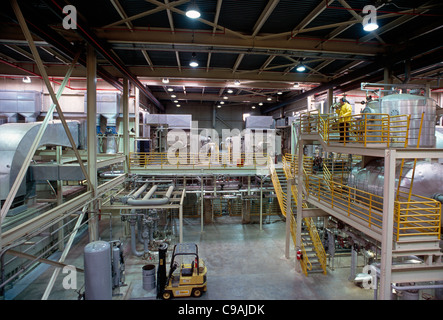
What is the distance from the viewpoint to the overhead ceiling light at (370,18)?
334 inches

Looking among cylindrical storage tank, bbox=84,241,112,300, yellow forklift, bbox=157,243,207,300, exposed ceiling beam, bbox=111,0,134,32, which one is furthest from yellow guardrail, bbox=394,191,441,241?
exposed ceiling beam, bbox=111,0,134,32

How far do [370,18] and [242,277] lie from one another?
1190 cm

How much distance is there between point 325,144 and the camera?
9.21 m

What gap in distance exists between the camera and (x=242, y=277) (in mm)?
10820

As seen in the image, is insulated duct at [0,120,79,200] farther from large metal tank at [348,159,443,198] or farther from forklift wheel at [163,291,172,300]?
large metal tank at [348,159,443,198]

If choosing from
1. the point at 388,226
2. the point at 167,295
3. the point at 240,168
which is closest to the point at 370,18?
Answer: the point at 388,226

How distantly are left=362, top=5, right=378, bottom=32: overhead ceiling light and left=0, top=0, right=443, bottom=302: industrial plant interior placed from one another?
67mm

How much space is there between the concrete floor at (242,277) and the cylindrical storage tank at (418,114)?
251 inches

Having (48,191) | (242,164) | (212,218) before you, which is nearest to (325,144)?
(242,164)

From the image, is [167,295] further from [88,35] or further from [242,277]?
[88,35]

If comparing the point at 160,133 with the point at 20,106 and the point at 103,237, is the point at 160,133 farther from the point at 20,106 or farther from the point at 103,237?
the point at 20,106

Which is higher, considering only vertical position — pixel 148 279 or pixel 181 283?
pixel 181 283

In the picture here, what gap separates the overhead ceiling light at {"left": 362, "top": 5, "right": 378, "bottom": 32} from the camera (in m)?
8.48

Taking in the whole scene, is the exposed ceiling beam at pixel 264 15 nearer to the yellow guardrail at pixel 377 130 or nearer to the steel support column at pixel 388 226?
the yellow guardrail at pixel 377 130
